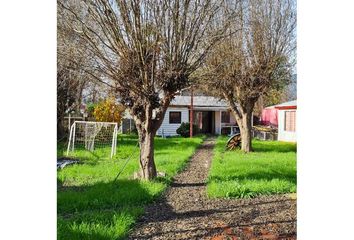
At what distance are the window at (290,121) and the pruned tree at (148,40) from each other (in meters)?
5.47

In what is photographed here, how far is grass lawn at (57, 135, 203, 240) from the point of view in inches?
72.0

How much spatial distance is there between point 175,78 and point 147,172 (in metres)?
0.99

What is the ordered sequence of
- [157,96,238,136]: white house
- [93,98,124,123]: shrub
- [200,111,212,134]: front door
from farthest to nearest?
1. [200,111,212,134]: front door
2. [157,96,238,136]: white house
3. [93,98,124,123]: shrub

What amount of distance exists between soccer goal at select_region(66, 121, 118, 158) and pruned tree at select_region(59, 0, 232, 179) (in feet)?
9.35

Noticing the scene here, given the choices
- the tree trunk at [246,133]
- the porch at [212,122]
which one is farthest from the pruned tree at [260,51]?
the porch at [212,122]

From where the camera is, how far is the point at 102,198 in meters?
2.61

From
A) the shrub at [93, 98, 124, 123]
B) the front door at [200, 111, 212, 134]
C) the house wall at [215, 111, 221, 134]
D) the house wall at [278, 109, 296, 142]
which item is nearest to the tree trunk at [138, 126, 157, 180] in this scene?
the shrub at [93, 98, 124, 123]

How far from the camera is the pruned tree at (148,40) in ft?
8.94

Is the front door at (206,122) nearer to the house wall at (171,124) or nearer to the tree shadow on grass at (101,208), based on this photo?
the house wall at (171,124)

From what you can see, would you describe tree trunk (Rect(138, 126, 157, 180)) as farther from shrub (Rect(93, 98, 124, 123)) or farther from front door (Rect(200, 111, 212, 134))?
front door (Rect(200, 111, 212, 134))
